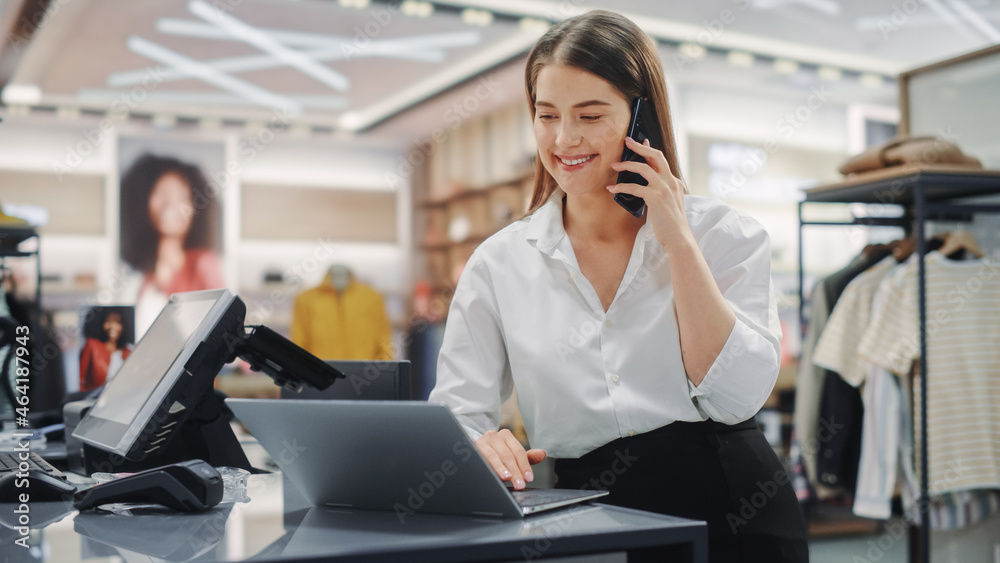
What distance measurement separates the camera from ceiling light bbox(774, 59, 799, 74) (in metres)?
5.66

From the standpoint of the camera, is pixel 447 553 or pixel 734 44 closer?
pixel 447 553

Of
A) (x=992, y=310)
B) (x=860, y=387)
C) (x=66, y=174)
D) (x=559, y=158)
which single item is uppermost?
(x=66, y=174)

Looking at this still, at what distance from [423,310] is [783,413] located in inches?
125

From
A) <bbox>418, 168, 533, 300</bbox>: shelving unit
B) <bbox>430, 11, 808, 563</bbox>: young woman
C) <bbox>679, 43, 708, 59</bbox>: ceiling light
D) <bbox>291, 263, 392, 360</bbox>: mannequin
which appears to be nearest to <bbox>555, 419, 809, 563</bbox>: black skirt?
<bbox>430, 11, 808, 563</bbox>: young woman

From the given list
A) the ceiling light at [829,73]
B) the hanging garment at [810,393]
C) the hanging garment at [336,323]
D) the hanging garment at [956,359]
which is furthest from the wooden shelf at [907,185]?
the hanging garment at [336,323]

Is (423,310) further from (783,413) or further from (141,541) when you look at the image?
(141,541)

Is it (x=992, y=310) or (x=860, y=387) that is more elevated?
(x=992, y=310)

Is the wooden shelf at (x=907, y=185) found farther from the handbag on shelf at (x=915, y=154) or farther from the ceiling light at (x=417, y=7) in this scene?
the ceiling light at (x=417, y=7)

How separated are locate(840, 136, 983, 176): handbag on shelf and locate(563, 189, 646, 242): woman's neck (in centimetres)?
213

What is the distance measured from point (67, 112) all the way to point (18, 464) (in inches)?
237

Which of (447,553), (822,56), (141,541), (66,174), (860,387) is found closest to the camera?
(447,553)

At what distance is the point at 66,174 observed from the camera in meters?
6.46

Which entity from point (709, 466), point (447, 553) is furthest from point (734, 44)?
point (447, 553)

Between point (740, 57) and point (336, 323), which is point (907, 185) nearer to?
point (740, 57)
